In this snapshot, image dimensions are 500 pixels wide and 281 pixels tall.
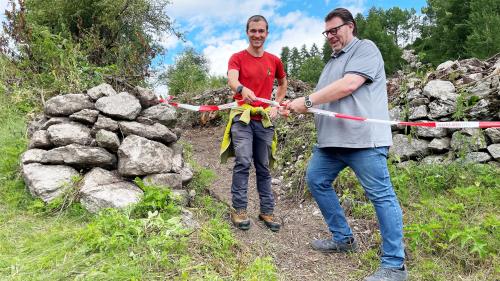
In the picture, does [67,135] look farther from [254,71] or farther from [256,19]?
[256,19]

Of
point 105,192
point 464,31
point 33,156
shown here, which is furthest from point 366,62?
point 464,31

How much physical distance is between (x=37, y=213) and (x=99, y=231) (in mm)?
1045

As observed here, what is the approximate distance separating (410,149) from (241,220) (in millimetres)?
2853

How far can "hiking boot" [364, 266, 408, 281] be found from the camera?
2.98 meters

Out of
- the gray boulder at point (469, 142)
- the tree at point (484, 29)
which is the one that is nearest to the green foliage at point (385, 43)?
the tree at point (484, 29)

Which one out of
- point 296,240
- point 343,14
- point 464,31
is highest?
point 464,31

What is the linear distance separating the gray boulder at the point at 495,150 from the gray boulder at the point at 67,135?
15.9ft

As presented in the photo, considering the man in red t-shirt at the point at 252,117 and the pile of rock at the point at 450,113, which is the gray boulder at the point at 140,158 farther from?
the pile of rock at the point at 450,113

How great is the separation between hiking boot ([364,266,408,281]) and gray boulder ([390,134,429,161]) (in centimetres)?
261

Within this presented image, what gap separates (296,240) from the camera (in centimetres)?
400

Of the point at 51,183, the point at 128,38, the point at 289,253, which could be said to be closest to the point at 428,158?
the point at 289,253

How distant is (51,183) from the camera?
3.91 metres

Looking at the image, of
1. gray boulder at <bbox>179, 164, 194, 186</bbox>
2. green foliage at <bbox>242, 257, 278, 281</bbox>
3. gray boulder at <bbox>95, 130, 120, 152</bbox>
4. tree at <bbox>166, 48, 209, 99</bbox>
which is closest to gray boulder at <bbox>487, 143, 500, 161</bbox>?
green foliage at <bbox>242, 257, 278, 281</bbox>

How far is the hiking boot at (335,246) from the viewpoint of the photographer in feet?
12.0
